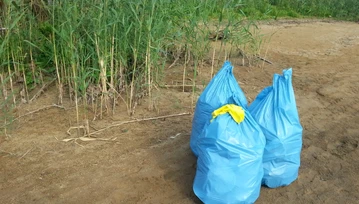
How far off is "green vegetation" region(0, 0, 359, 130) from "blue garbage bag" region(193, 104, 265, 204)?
143 centimetres

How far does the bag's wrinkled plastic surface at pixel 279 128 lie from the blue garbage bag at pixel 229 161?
184 mm

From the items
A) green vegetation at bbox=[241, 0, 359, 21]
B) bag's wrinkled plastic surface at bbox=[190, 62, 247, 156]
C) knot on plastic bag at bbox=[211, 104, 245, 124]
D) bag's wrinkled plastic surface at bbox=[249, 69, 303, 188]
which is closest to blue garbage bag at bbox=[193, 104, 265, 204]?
knot on plastic bag at bbox=[211, 104, 245, 124]

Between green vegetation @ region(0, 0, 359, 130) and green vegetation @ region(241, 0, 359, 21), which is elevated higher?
green vegetation @ region(0, 0, 359, 130)

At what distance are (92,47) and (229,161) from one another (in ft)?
6.48

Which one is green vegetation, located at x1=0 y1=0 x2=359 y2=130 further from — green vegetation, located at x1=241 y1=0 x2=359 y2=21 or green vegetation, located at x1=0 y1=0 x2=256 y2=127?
green vegetation, located at x1=241 y1=0 x2=359 y2=21

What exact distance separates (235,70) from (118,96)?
1.97 m

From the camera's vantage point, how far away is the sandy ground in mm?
3066

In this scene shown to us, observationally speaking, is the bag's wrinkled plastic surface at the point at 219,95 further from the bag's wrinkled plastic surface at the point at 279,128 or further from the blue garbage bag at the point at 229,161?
the blue garbage bag at the point at 229,161

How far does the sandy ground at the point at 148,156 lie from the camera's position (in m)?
3.07

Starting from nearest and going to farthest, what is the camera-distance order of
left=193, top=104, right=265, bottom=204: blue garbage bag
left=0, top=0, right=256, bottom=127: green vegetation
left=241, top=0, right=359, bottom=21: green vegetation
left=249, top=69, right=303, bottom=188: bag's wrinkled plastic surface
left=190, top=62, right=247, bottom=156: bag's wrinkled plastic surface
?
left=193, top=104, right=265, bottom=204: blue garbage bag → left=249, top=69, right=303, bottom=188: bag's wrinkled plastic surface → left=190, top=62, right=247, bottom=156: bag's wrinkled plastic surface → left=0, top=0, right=256, bottom=127: green vegetation → left=241, top=0, right=359, bottom=21: green vegetation

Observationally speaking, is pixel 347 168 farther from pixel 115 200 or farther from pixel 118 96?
pixel 118 96

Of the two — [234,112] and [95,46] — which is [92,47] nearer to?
[95,46]

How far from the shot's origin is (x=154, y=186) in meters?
3.14

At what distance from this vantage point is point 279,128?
2979 mm
